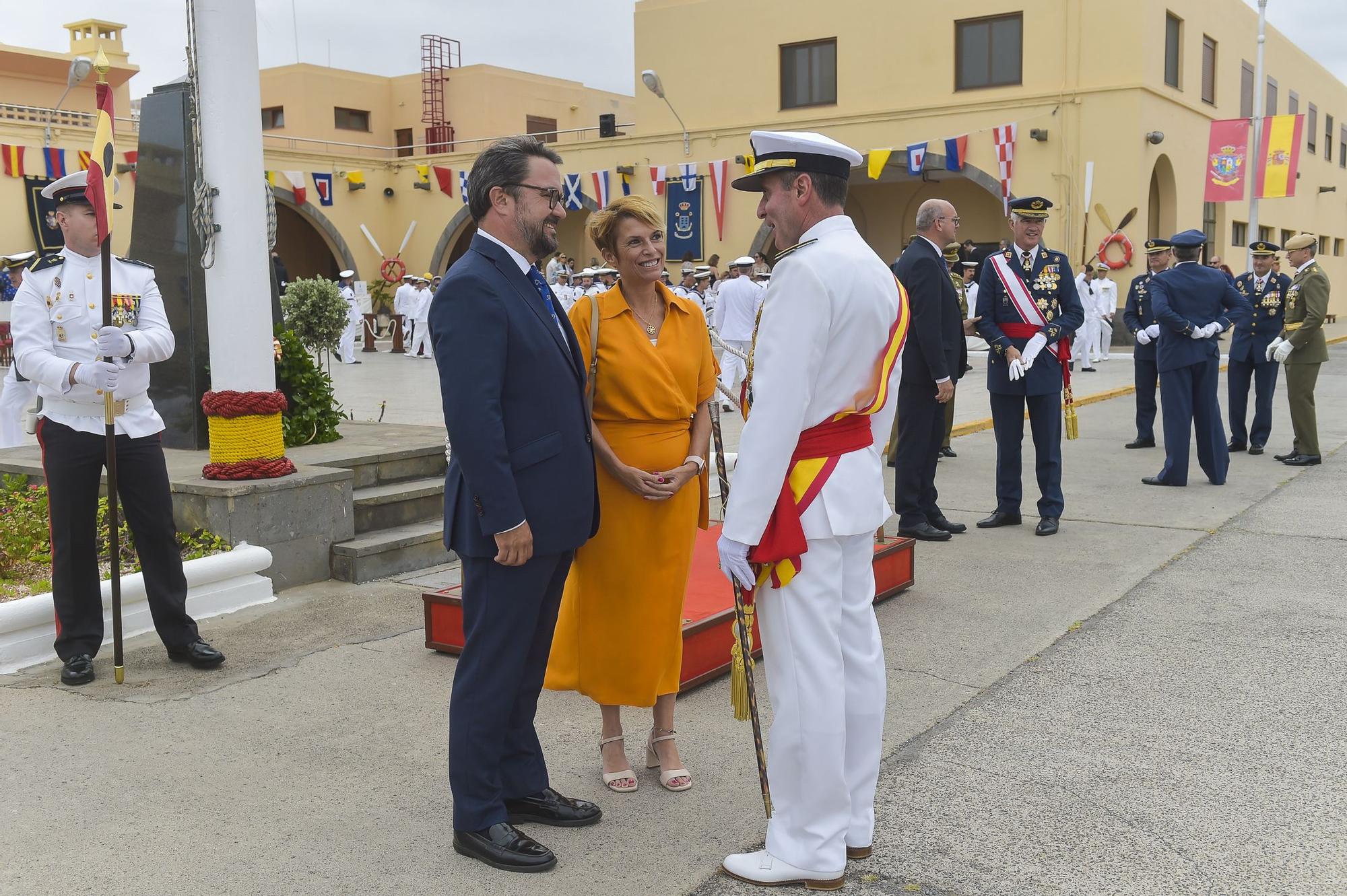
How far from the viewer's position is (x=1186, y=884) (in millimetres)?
2996

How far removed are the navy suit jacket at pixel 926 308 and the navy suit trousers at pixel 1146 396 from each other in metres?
4.45

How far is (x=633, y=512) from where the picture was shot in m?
3.64

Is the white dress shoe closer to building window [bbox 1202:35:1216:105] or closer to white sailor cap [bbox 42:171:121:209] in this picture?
white sailor cap [bbox 42:171:121:209]

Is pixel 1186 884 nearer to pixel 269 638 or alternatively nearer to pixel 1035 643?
pixel 1035 643

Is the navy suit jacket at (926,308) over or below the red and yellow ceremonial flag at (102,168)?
below

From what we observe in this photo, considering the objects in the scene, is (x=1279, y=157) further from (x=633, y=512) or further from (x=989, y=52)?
(x=633, y=512)

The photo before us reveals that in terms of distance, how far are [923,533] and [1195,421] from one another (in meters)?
3.17

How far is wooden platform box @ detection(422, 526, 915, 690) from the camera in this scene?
4.52m

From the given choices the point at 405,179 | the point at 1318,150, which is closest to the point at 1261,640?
the point at 405,179

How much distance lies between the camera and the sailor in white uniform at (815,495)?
2963mm

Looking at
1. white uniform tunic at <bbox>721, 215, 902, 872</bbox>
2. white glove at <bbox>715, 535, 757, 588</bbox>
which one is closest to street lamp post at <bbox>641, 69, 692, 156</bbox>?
white uniform tunic at <bbox>721, 215, 902, 872</bbox>

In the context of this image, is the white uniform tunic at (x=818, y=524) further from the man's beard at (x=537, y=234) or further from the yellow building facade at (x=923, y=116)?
the yellow building facade at (x=923, y=116)

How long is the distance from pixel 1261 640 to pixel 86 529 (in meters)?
4.78

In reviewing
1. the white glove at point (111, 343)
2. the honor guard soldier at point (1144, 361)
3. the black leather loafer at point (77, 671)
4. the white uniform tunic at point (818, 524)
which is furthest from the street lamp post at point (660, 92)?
the white uniform tunic at point (818, 524)
